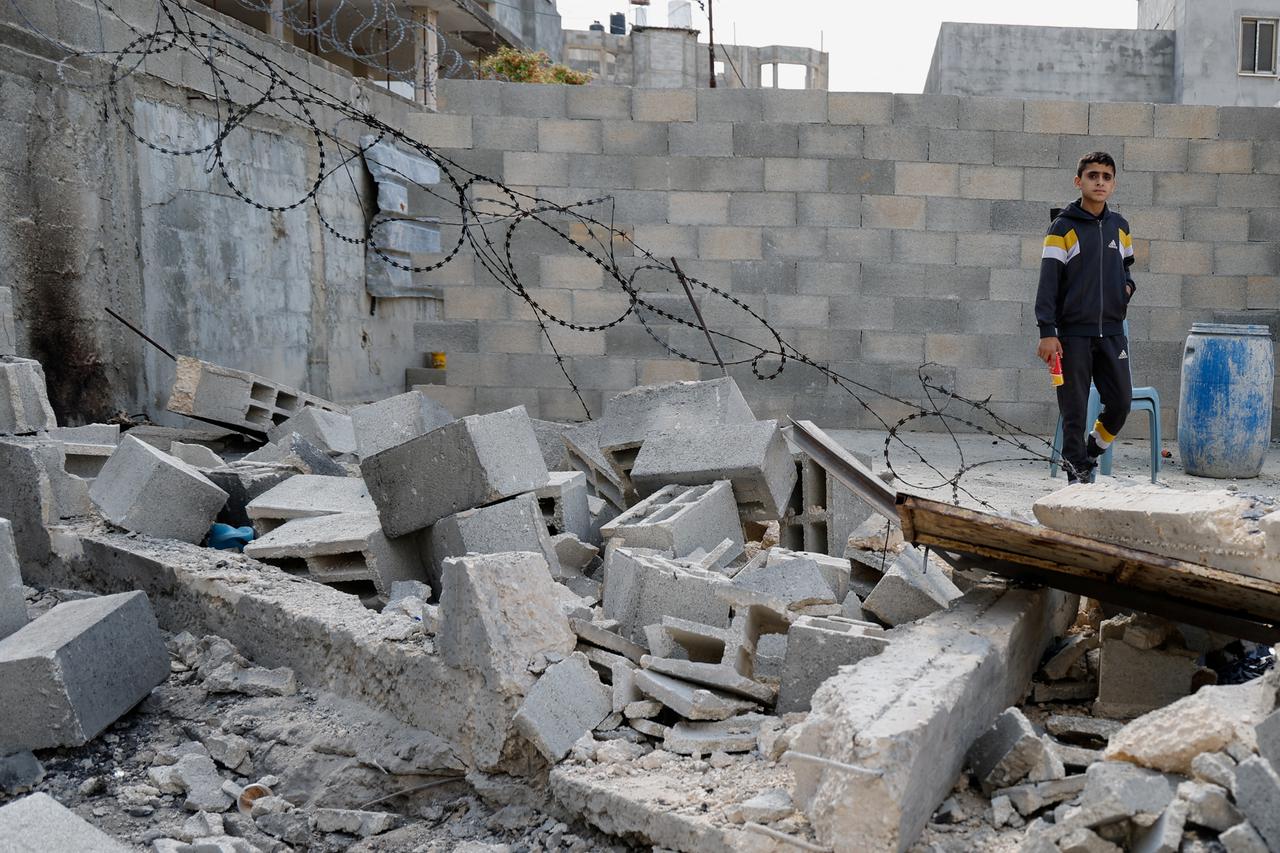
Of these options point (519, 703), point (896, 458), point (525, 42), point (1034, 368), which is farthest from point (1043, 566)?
point (525, 42)

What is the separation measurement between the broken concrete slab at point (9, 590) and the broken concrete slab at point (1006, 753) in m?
3.59

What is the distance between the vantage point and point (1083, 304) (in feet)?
20.2

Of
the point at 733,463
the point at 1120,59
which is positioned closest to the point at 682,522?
the point at 733,463

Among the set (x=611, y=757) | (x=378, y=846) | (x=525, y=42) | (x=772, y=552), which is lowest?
(x=378, y=846)

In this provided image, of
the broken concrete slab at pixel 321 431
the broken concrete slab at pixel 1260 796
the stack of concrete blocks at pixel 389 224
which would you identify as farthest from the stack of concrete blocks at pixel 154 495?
the stack of concrete blocks at pixel 389 224

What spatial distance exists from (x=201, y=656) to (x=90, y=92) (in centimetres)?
541

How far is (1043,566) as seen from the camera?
12.6 ft

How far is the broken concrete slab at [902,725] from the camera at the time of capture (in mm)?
2736

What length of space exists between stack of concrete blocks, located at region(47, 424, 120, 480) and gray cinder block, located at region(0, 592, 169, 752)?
194 centimetres

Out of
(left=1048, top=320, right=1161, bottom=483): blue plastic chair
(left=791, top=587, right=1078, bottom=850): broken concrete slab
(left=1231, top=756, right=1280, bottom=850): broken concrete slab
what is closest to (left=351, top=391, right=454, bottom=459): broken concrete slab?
(left=791, top=587, right=1078, bottom=850): broken concrete slab

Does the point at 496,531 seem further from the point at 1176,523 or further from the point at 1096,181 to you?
the point at 1096,181

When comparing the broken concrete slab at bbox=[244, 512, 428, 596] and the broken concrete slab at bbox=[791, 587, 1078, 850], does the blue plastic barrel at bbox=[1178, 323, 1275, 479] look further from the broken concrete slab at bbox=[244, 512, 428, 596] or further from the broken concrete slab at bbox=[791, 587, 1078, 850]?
the broken concrete slab at bbox=[244, 512, 428, 596]

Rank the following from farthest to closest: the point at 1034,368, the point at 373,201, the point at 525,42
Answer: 1. the point at 525,42
2. the point at 373,201
3. the point at 1034,368

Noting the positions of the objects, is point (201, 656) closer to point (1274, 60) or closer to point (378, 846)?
point (378, 846)
